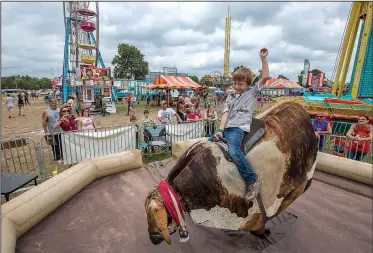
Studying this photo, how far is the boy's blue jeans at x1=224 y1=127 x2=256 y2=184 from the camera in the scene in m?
2.28

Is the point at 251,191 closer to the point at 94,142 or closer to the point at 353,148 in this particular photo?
the point at 353,148

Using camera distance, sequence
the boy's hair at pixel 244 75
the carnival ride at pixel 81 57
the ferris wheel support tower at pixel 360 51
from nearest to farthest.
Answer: the boy's hair at pixel 244 75 → the ferris wheel support tower at pixel 360 51 → the carnival ride at pixel 81 57

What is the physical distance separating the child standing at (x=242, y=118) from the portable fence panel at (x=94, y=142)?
453 cm

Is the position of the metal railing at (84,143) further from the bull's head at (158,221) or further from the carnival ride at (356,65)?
the carnival ride at (356,65)

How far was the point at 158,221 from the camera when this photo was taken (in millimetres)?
2000

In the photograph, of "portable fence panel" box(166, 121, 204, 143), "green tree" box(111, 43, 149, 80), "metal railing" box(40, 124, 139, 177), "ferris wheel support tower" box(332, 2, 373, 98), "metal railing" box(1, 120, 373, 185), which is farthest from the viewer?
"green tree" box(111, 43, 149, 80)

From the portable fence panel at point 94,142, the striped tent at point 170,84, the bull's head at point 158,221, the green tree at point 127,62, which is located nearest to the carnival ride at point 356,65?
the portable fence panel at point 94,142

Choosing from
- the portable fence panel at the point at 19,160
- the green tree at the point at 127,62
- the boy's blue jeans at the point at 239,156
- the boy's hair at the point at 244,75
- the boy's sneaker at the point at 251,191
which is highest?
the green tree at the point at 127,62

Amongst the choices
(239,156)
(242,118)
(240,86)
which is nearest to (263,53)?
(240,86)

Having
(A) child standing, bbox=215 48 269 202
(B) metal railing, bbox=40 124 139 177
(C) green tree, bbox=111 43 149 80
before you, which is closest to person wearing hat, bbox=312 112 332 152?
(A) child standing, bbox=215 48 269 202

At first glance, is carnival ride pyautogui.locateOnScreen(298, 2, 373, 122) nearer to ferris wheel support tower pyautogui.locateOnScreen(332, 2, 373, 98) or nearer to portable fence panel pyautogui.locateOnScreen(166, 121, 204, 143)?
ferris wheel support tower pyautogui.locateOnScreen(332, 2, 373, 98)

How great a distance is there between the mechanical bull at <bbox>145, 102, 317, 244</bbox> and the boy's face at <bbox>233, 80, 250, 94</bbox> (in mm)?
393

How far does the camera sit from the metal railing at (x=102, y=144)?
5227 mm

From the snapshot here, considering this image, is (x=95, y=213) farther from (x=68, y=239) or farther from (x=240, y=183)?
(x=240, y=183)
